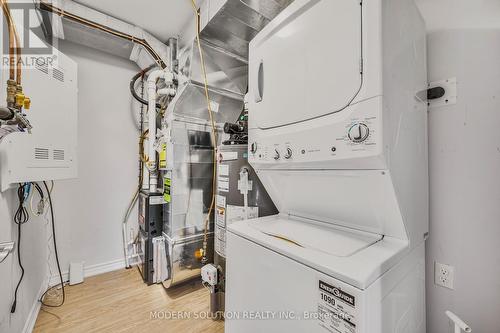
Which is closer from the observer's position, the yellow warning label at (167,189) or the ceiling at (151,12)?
the ceiling at (151,12)

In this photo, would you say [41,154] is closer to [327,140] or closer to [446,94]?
[327,140]

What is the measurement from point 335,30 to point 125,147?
2.61m

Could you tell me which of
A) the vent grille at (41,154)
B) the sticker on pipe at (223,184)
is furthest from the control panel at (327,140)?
the vent grille at (41,154)

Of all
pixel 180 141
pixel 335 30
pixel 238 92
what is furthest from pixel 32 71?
pixel 335 30

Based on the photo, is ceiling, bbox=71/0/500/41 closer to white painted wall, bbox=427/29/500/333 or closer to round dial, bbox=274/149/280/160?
white painted wall, bbox=427/29/500/333

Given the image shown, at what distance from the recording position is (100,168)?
244 cm

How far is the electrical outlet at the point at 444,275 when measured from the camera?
0.97m

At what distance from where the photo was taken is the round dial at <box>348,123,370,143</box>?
2.22 feet

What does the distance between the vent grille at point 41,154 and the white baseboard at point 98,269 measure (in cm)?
157

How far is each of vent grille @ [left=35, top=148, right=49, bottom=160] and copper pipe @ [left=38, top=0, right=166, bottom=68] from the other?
118 centimetres

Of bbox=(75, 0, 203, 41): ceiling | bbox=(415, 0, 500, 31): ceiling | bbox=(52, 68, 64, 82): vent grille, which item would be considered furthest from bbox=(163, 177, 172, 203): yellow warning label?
bbox=(415, 0, 500, 31): ceiling

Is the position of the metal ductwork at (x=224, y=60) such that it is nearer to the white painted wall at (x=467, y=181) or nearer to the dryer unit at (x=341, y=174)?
the dryer unit at (x=341, y=174)

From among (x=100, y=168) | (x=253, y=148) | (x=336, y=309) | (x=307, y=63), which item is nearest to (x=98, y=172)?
(x=100, y=168)

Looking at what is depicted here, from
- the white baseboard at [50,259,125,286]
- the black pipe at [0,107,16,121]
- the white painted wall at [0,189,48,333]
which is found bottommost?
the white baseboard at [50,259,125,286]
